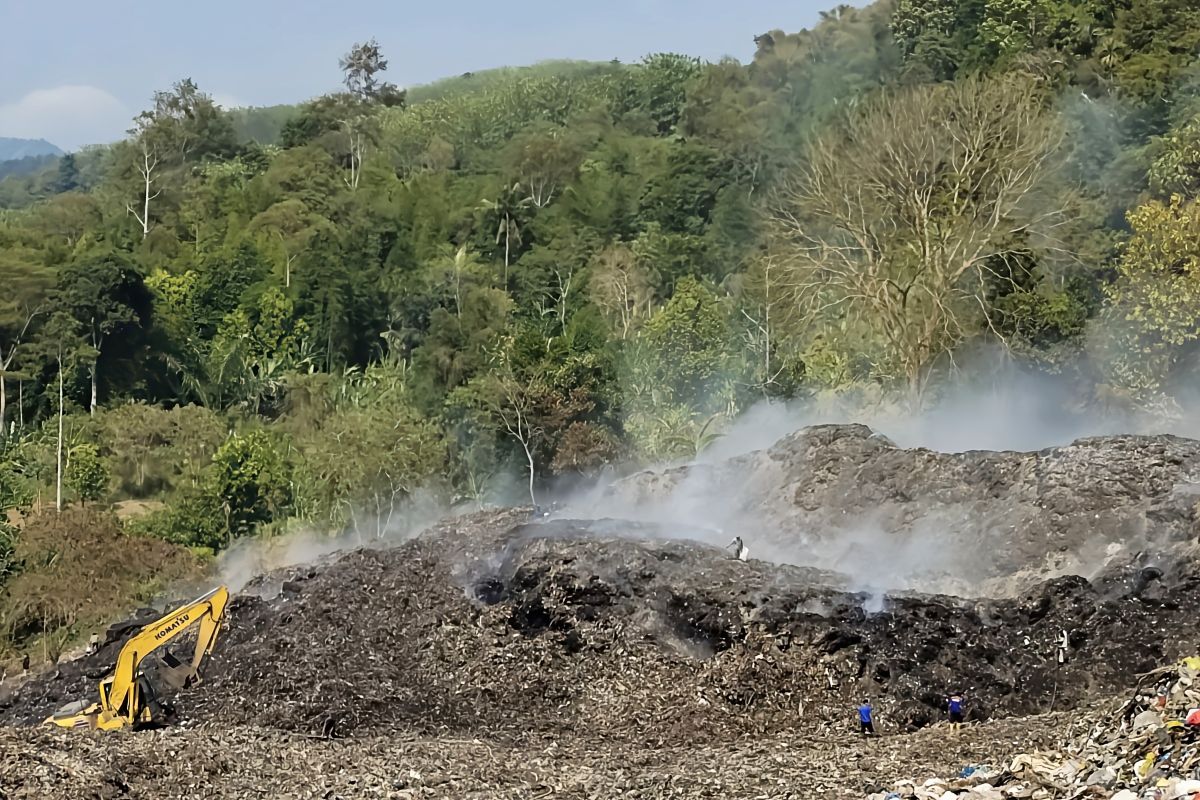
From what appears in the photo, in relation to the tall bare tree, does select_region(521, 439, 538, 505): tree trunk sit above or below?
below

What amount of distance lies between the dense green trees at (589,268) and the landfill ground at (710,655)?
11.4 m

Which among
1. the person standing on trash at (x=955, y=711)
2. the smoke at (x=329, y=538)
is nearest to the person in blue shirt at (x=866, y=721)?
the person standing on trash at (x=955, y=711)

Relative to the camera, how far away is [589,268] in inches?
2334

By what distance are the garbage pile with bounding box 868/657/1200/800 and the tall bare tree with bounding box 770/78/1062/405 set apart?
21222mm

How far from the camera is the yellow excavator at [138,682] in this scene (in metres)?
14.9

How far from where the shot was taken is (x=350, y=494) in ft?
127

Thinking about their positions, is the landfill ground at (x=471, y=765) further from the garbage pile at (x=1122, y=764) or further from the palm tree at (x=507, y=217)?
the palm tree at (x=507, y=217)

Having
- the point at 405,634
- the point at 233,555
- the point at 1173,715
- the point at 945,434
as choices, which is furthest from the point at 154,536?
the point at 1173,715

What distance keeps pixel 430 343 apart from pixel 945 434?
82.7ft

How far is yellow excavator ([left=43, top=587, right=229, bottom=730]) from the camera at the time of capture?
1495cm

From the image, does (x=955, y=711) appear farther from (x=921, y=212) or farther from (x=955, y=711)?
(x=921, y=212)

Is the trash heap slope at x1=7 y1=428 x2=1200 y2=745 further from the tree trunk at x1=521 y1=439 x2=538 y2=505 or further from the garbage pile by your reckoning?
the tree trunk at x1=521 y1=439 x2=538 y2=505

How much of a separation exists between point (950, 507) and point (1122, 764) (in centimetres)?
1014

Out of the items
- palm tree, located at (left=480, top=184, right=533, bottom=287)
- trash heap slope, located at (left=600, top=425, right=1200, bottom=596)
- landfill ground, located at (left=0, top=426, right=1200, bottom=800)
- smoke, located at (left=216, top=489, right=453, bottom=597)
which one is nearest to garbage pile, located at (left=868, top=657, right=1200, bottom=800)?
landfill ground, located at (left=0, top=426, right=1200, bottom=800)
